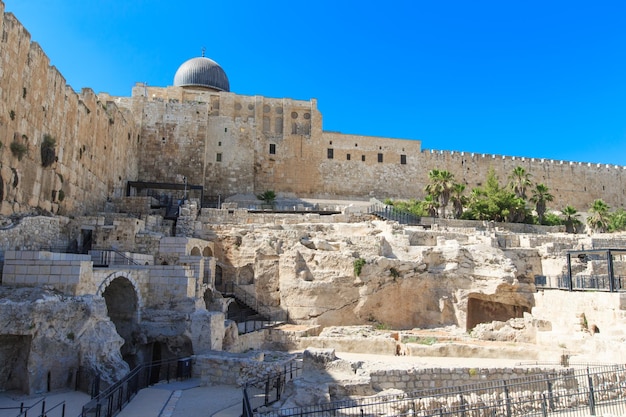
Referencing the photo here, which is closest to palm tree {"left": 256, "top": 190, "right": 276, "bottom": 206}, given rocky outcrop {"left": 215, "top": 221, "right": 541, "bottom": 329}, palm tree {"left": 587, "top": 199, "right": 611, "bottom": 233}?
rocky outcrop {"left": 215, "top": 221, "right": 541, "bottom": 329}

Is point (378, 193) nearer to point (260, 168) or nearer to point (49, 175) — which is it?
point (260, 168)

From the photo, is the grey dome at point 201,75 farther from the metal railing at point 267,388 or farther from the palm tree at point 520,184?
the metal railing at point 267,388

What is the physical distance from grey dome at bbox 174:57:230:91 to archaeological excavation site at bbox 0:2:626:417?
5784 millimetres

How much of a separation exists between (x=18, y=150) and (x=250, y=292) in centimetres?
924

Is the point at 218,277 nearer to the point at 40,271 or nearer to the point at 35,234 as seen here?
the point at 35,234

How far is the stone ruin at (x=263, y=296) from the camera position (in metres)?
10.3

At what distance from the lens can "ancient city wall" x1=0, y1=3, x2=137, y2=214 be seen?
50.6 feet

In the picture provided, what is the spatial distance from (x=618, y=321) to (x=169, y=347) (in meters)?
12.8

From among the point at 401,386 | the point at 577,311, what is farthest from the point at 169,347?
→ the point at 577,311

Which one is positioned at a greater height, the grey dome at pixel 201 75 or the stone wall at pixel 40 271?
the grey dome at pixel 201 75

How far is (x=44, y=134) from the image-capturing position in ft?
59.6

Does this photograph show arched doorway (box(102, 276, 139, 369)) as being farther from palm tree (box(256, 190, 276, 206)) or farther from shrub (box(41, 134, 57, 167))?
palm tree (box(256, 190, 276, 206))

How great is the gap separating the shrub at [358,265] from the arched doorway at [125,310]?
823 centimetres

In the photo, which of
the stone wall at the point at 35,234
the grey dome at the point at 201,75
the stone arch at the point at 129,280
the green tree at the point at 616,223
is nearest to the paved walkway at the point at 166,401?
the stone arch at the point at 129,280
